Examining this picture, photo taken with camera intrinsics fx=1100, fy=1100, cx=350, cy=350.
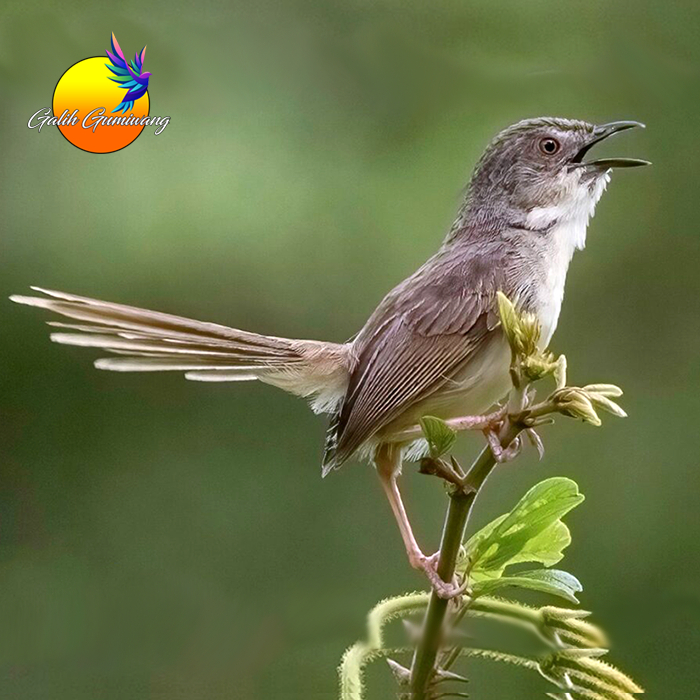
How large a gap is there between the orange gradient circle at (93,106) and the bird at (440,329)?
0.80 metres

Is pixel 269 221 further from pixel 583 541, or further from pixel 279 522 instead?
pixel 583 541

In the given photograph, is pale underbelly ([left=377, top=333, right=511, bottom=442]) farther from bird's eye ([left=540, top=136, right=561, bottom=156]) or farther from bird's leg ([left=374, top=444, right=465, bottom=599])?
bird's eye ([left=540, top=136, right=561, bottom=156])

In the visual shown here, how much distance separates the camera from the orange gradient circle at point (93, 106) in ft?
→ 8.98

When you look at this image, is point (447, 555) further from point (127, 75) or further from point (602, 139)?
point (127, 75)

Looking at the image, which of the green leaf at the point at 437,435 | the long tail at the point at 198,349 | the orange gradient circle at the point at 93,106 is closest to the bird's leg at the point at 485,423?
the green leaf at the point at 437,435

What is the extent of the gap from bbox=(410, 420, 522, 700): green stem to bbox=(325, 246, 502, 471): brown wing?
0.96 m

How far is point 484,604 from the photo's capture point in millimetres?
1183

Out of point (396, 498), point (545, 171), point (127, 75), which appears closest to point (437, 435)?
point (396, 498)

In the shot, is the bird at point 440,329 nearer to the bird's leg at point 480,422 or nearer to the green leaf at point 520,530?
the bird's leg at point 480,422

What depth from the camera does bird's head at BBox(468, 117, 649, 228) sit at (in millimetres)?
2273

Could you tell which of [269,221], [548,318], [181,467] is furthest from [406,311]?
[181,467]

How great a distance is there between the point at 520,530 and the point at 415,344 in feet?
3.14

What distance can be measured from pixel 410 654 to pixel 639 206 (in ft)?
9.41

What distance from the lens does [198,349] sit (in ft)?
6.94
